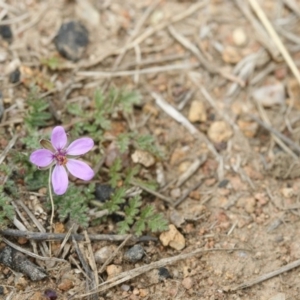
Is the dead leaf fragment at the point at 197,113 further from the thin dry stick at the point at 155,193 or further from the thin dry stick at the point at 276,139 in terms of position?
the thin dry stick at the point at 155,193

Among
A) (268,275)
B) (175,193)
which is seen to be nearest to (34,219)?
(175,193)

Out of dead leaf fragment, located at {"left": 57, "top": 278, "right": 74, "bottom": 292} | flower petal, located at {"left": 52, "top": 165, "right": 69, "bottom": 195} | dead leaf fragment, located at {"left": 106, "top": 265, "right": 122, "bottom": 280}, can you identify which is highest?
flower petal, located at {"left": 52, "top": 165, "right": 69, "bottom": 195}

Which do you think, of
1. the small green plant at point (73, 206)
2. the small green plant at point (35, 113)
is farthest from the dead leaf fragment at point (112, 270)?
the small green plant at point (35, 113)

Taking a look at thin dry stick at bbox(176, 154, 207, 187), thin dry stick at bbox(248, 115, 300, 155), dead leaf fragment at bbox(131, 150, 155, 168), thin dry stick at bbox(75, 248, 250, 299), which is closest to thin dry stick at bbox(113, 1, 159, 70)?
dead leaf fragment at bbox(131, 150, 155, 168)

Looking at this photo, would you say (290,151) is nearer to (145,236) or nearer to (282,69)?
(282,69)

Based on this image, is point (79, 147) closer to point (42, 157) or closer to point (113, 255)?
point (42, 157)

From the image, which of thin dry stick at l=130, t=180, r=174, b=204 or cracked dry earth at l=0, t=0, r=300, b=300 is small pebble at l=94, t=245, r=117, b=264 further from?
thin dry stick at l=130, t=180, r=174, b=204
